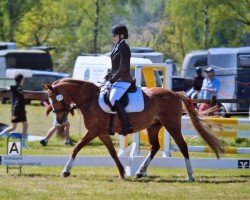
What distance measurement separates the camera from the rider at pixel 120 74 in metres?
13.7

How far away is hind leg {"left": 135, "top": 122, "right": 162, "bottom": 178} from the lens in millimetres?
14404

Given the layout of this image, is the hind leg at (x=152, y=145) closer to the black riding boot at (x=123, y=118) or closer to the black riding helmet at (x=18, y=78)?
the black riding boot at (x=123, y=118)

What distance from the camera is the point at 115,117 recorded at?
1407cm

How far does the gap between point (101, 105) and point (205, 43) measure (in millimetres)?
40982

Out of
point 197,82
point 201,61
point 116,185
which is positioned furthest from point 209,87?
point 201,61

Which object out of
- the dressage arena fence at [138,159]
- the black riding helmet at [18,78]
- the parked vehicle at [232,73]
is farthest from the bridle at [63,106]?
the parked vehicle at [232,73]

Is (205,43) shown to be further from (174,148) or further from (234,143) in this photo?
(174,148)

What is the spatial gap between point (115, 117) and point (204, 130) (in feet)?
5.25

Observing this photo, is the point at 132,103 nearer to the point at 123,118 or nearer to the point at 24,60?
the point at 123,118

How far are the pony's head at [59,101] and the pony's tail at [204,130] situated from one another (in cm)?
190

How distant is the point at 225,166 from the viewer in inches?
587

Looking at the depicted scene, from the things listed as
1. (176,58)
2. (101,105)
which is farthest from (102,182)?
(176,58)

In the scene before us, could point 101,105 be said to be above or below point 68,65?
above

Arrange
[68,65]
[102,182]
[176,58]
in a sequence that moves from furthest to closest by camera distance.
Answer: [68,65] < [176,58] < [102,182]
